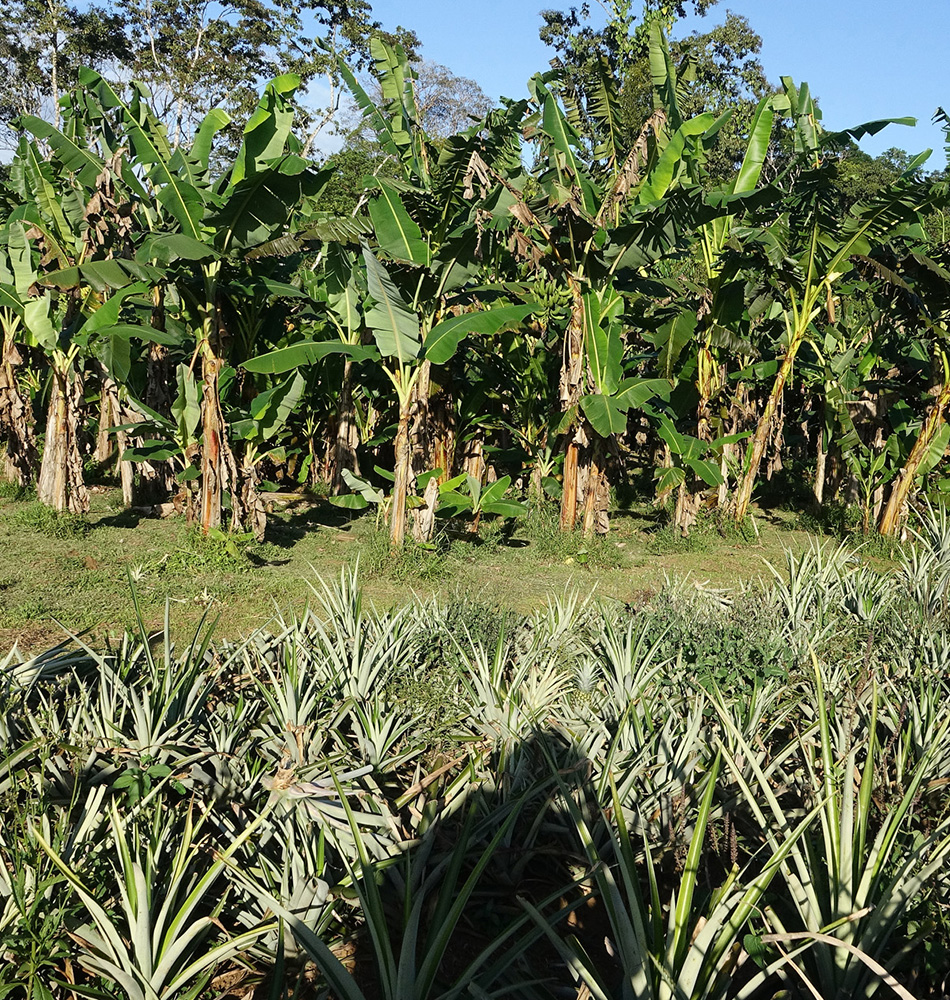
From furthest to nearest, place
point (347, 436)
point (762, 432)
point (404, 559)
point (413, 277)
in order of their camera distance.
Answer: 1. point (347, 436)
2. point (762, 432)
3. point (413, 277)
4. point (404, 559)

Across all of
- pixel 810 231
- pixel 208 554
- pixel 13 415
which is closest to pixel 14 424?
pixel 13 415

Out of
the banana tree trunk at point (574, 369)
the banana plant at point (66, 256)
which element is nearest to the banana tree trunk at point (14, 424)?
the banana plant at point (66, 256)

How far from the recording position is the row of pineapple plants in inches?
90.0

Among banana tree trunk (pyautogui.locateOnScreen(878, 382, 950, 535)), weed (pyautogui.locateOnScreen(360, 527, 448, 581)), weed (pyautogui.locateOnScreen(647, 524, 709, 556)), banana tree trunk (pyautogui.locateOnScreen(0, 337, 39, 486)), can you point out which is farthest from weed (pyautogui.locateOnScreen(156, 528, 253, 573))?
banana tree trunk (pyautogui.locateOnScreen(878, 382, 950, 535))

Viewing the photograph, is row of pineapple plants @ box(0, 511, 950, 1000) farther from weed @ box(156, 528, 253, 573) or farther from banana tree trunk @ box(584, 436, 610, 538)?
banana tree trunk @ box(584, 436, 610, 538)

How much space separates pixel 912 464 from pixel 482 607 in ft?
17.1

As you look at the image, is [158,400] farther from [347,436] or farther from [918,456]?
[918,456]

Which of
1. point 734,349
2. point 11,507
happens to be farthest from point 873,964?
point 11,507

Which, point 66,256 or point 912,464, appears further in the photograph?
point 912,464

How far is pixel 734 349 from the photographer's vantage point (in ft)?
27.9

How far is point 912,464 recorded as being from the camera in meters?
8.30

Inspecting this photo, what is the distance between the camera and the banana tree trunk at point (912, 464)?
26.8 ft

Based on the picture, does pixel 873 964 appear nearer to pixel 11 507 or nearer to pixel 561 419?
Result: pixel 561 419

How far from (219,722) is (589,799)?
152cm
